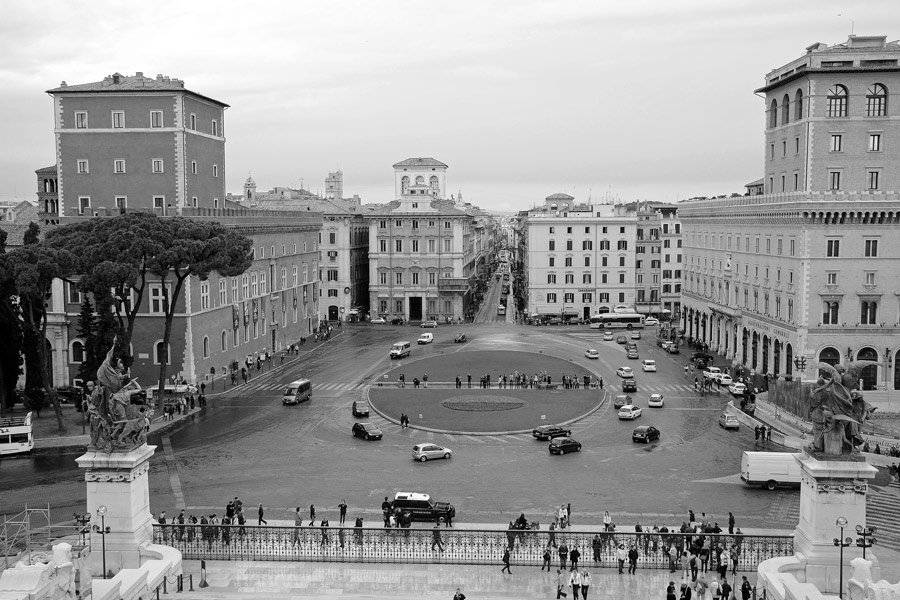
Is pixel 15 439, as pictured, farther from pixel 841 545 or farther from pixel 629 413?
pixel 841 545

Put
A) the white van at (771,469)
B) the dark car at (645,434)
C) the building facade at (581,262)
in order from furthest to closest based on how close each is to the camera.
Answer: the building facade at (581,262) < the dark car at (645,434) < the white van at (771,469)

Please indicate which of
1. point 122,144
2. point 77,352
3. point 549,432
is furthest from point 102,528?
point 122,144

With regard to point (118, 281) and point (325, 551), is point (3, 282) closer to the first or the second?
point (118, 281)

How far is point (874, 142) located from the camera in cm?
6681

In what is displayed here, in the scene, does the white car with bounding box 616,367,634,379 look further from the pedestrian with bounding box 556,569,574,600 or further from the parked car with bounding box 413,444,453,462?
the pedestrian with bounding box 556,569,574,600

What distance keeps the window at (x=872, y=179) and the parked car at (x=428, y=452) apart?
41507 mm

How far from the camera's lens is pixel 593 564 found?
96.9 ft

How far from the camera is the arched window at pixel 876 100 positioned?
66.2 m

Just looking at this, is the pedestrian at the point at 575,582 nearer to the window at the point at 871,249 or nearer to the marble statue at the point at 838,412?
the marble statue at the point at 838,412

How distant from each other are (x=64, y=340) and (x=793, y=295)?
53939mm

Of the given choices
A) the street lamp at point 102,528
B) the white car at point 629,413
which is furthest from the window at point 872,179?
the street lamp at point 102,528

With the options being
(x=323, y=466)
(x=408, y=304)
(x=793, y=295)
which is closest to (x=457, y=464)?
(x=323, y=466)

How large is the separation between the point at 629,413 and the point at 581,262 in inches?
2250

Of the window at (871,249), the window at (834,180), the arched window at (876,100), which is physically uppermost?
the arched window at (876,100)
